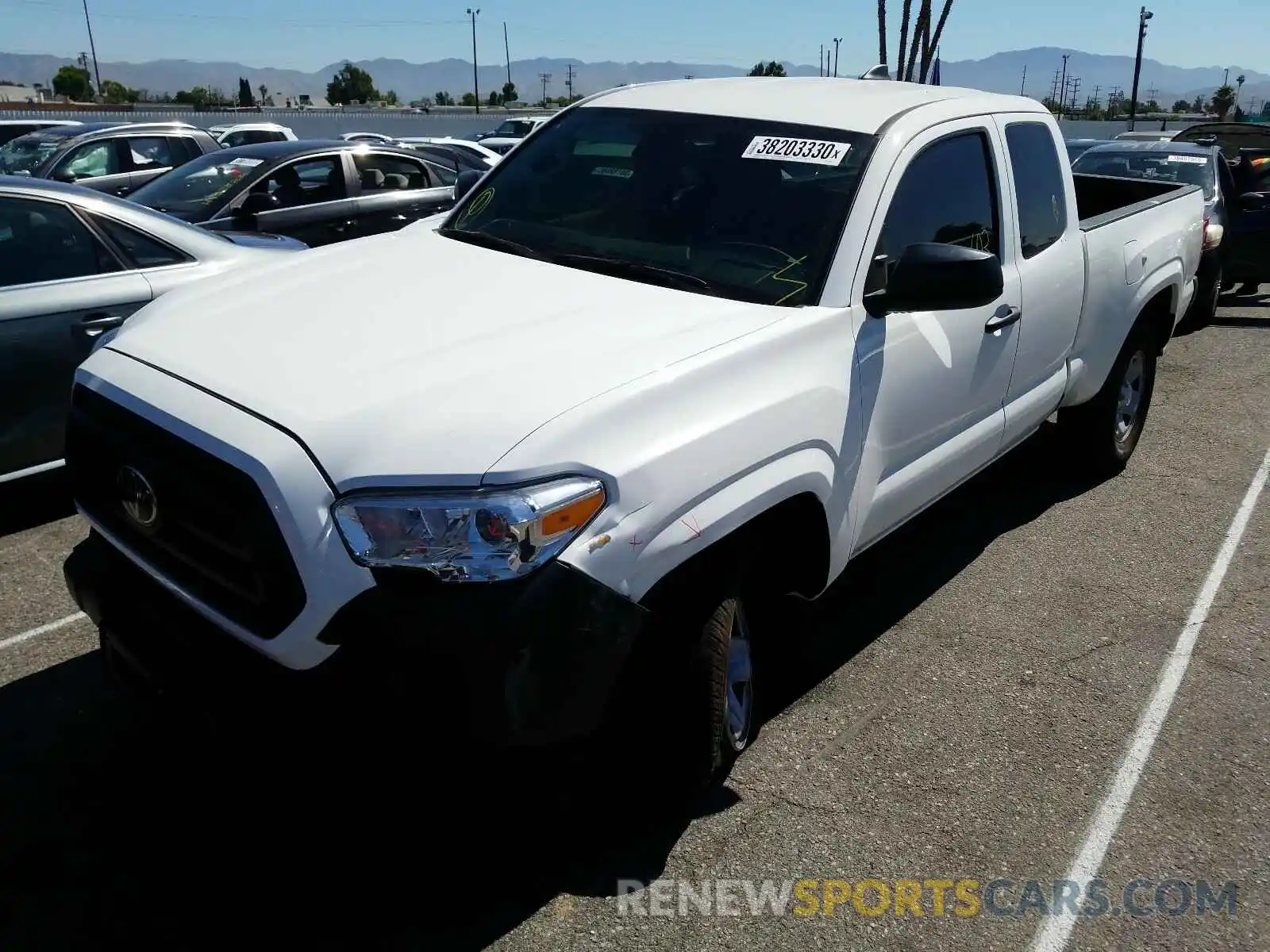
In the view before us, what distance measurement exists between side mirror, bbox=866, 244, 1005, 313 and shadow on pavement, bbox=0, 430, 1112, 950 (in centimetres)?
155

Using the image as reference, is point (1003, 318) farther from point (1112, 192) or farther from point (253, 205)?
point (253, 205)

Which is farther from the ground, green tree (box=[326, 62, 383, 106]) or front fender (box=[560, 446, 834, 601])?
green tree (box=[326, 62, 383, 106])

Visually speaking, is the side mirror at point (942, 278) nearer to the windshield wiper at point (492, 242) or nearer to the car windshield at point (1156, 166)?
the windshield wiper at point (492, 242)

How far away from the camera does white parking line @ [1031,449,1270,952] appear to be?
272 cm

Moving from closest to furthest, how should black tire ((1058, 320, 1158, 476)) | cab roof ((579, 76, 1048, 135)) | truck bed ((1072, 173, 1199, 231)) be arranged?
cab roof ((579, 76, 1048, 135)), black tire ((1058, 320, 1158, 476)), truck bed ((1072, 173, 1199, 231))

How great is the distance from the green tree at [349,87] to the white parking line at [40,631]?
108m

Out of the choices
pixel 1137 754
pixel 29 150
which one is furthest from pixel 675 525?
pixel 29 150

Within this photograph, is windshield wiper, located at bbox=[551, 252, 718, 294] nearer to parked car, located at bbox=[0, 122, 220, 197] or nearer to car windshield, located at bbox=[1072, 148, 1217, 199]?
car windshield, located at bbox=[1072, 148, 1217, 199]

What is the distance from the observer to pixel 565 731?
7.59 ft

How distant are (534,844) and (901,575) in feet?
7.59

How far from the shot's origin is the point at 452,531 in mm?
2238

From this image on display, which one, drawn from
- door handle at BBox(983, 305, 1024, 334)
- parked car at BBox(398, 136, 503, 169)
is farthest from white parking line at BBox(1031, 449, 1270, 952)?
parked car at BBox(398, 136, 503, 169)

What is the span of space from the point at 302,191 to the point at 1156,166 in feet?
27.1

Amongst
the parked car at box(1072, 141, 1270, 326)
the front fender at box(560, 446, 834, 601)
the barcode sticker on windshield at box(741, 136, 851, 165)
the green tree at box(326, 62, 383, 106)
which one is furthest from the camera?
the green tree at box(326, 62, 383, 106)
